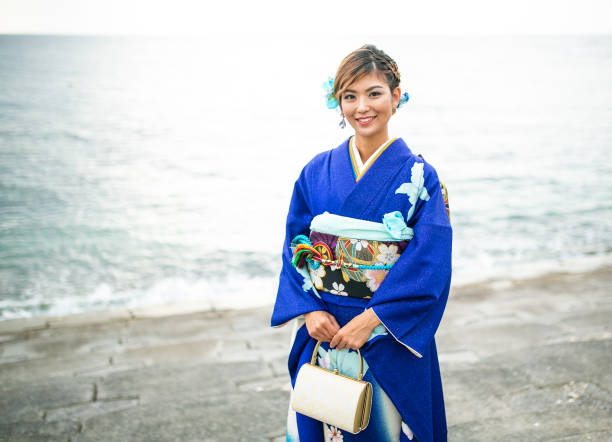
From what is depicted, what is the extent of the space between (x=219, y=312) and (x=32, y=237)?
24.4 feet

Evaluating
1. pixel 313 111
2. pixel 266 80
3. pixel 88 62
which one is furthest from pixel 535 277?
pixel 88 62

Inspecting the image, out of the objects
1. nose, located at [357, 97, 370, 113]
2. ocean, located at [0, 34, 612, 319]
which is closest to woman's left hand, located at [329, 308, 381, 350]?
nose, located at [357, 97, 370, 113]

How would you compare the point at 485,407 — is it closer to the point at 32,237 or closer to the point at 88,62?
the point at 32,237

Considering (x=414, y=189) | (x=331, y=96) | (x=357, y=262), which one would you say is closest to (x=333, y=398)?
(x=357, y=262)

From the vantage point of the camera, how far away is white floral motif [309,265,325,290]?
1851 mm

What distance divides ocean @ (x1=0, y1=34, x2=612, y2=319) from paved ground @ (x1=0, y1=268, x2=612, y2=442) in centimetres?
76

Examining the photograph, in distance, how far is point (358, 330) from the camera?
171 cm

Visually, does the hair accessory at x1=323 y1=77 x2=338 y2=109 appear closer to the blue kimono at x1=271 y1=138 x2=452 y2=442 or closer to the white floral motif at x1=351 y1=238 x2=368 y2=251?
the blue kimono at x1=271 y1=138 x2=452 y2=442

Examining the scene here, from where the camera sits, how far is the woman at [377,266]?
1.71 metres

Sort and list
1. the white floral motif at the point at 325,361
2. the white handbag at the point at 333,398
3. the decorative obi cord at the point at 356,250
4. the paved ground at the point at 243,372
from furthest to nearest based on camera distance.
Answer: the paved ground at the point at 243,372
the white floral motif at the point at 325,361
the decorative obi cord at the point at 356,250
the white handbag at the point at 333,398

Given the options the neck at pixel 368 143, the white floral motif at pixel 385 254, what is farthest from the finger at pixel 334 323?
the neck at pixel 368 143

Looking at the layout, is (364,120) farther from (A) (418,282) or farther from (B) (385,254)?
(A) (418,282)

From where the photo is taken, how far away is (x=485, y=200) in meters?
12.6

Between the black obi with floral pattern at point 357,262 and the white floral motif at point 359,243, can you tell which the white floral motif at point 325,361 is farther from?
the white floral motif at point 359,243
